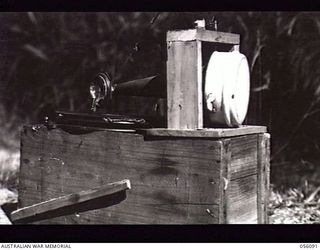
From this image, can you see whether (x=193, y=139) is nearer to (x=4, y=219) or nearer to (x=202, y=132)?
(x=202, y=132)

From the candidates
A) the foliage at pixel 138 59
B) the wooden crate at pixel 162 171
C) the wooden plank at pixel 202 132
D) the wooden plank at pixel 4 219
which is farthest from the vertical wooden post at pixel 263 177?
the wooden plank at pixel 4 219

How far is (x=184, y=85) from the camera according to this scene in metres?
2.75

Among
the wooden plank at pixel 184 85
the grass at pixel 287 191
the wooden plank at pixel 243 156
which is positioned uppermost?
the wooden plank at pixel 184 85

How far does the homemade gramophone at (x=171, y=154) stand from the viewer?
2.68 m

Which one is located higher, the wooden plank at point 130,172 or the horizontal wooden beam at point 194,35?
the horizontal wooden beam at point 194,35

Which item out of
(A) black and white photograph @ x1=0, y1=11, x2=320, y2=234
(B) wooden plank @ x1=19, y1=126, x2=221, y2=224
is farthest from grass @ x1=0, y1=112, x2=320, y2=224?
(B) wooden plank @ x1=19, y1=126, x2=221, y2=224

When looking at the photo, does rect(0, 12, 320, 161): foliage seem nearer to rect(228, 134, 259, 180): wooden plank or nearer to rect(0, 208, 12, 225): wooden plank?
rect(0, 208, 12, 225): wooden plank

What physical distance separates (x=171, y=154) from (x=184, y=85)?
349mm

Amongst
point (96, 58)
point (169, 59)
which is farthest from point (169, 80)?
point (96, 58)

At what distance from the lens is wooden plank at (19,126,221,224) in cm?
266

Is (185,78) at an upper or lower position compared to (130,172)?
upper

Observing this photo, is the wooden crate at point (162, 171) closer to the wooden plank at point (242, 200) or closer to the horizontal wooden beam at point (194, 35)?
the wooden plank at point (242, 200)

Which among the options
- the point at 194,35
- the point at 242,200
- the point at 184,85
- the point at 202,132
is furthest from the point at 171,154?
the point at 194,35

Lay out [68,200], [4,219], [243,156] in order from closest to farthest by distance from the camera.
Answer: [243,156], [68,200], [4,219]
